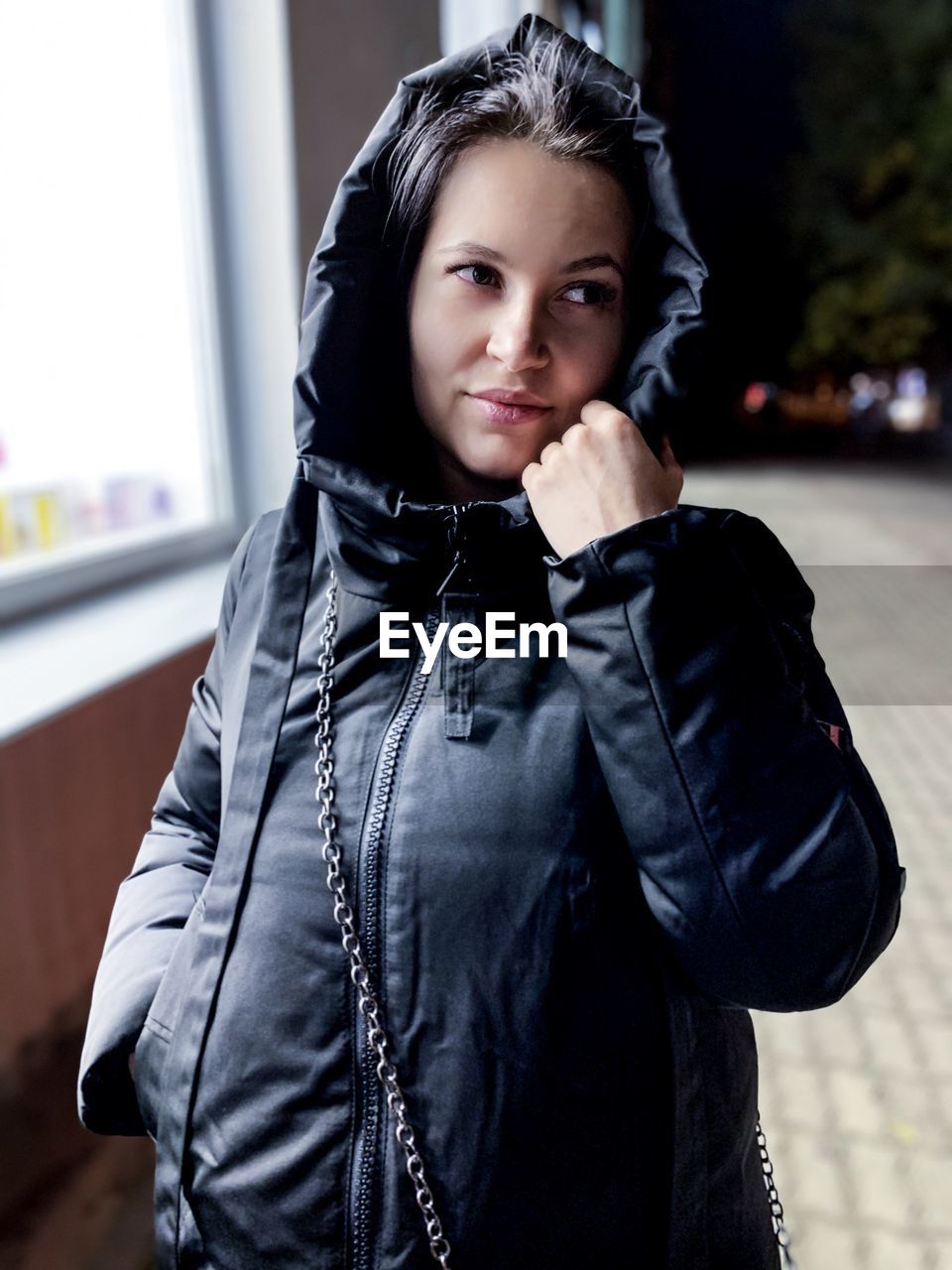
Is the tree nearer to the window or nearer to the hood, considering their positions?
the window

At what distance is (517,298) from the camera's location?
761 mm

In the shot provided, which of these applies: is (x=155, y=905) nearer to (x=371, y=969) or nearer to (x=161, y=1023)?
(x=161, y=1023)

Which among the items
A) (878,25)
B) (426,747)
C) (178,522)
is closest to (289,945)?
(426,747)

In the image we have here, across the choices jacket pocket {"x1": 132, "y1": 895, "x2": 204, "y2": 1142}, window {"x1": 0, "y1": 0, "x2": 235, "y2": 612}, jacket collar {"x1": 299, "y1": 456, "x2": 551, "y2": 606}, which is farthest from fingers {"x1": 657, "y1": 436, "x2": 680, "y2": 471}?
window {"x1": 0, "y1": 0, "x2": 235, "y2": 612}

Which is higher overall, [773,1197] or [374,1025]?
[374,1025]

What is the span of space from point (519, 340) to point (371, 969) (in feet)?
1.66

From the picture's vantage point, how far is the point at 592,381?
2.60 ft

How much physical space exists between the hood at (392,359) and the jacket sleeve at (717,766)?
119 millimetres

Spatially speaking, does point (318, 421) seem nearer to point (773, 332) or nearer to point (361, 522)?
point (361, 522)

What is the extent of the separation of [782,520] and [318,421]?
50 centimetres

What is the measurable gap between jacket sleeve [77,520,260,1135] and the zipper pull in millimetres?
266

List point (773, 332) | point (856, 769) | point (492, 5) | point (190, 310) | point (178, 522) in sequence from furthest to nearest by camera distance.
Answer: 1. point (492, 5)
2. point (178, 522)
3. point (190, 310)
4. point (773, 332)
5. point (856, 769)

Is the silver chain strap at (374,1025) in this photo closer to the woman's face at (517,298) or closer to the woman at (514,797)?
the woman at (514,797)

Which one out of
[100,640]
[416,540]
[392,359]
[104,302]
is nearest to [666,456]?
[416,540]
